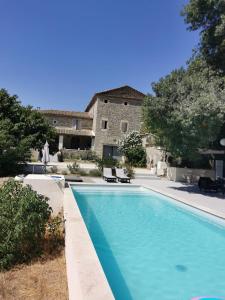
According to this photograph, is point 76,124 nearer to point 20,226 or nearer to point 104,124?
point 104,124

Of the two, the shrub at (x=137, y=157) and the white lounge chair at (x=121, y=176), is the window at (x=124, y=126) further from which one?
the white lounge chair at (x=121, y=176)

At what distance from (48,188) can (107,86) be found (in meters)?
30.4

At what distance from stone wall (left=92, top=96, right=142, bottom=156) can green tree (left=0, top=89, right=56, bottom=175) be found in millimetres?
14636

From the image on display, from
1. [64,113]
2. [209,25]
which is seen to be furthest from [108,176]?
[64,113]

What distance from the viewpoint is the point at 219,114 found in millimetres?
13312

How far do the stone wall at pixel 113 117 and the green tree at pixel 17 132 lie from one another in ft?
48.0

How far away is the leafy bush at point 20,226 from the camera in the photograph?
5465 millimetres

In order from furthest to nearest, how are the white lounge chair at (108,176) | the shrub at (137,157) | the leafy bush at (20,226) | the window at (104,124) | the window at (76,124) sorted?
the window at (76,124), the window at (104,124), the shrub at (137,157), the white lounge chair at (108,176), the leafy bush at (20,226)

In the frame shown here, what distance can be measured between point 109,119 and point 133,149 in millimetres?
7260

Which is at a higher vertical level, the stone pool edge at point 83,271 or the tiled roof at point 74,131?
the tiled roof at point 74,131

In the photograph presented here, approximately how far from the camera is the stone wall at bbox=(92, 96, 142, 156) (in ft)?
126

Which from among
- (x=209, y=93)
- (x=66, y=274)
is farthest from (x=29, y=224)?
(x=209, y=93)

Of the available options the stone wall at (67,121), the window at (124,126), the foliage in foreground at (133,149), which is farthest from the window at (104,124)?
the foliage in foreground at (133,149)

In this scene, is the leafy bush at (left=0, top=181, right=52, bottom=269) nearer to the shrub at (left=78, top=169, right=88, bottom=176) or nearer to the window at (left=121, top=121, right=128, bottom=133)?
the shrub at (left=78, top=169, right=88, bottom=176)
